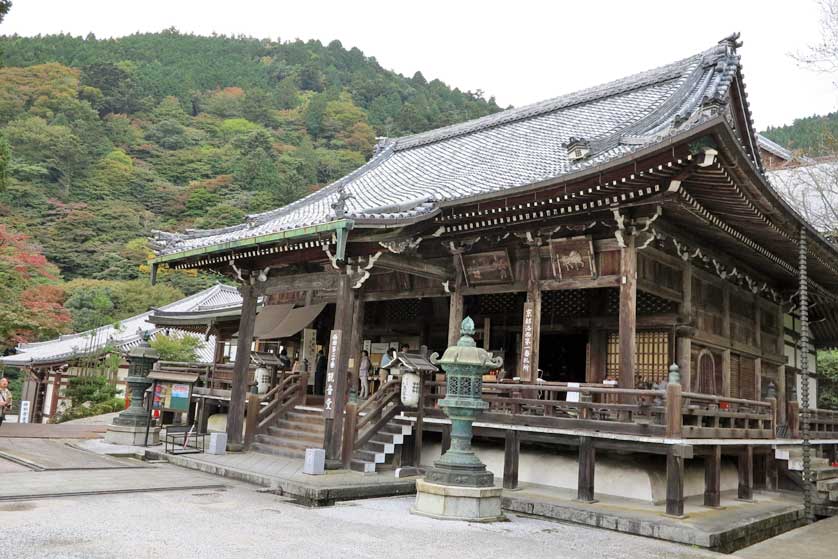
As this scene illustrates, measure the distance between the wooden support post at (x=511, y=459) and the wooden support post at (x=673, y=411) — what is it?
2717mm

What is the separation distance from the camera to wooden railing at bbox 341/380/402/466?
11969 millimetres

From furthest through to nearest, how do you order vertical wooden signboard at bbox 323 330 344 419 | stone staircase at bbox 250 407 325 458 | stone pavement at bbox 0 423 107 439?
1. stone pavement at bbox 0 423 107 439
2. stone staircase at bbox 250 407 325 458
3. vertical wooden signboard at bbox 323 330 344 419

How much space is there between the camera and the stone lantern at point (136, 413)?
593 inches

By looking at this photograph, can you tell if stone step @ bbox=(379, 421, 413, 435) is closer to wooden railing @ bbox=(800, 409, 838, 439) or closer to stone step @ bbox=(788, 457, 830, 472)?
stone step @ bbox=(788, 457, 830, 472)

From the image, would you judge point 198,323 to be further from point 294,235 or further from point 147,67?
point 147,67

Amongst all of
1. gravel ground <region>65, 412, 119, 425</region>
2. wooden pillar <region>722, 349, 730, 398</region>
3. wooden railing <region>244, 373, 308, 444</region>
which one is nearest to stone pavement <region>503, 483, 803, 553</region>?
wooden pillar <region>722, 349, 730, 398</region>

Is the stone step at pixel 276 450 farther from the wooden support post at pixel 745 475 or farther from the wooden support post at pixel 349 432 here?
the wooden support post at pixel 745 475

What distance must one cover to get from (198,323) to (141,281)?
30530 millimetres

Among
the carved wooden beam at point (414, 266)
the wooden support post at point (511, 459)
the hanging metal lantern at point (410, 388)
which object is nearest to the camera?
the wooden support post at point (511, 459)

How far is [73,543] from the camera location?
617 centimetres

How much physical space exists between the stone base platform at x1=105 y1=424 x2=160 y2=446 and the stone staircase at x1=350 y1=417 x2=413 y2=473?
5785 millimetres

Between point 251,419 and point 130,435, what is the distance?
3.17 meters

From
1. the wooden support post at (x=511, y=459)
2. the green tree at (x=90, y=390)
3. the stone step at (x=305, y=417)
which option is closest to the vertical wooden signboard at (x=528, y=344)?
the wooden support post at (x=511, y=459)

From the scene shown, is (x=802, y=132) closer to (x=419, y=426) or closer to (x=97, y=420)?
(x=419, y=426)
